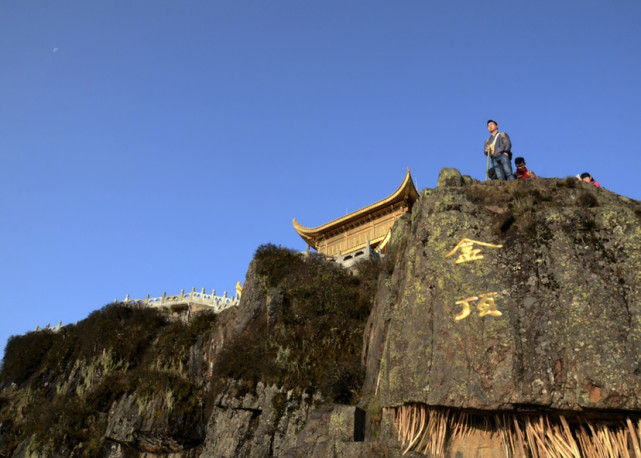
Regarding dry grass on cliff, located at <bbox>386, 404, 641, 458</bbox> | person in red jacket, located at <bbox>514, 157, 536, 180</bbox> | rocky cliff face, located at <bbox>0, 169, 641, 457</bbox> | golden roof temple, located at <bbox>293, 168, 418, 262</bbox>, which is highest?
golden roof temple, located at <bbox>293, 168, 418, 262</bbox>

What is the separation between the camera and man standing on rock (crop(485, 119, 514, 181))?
980 centimetres

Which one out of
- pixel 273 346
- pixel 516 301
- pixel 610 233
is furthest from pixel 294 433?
pixel 610 233

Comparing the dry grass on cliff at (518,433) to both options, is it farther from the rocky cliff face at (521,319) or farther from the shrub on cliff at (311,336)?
the shrub on cliff at (311,336)

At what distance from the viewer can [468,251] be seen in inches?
315

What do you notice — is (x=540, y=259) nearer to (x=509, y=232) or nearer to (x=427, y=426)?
(x=509, y=232)

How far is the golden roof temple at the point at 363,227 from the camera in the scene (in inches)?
1024

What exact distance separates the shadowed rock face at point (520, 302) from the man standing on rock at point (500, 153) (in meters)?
0.66

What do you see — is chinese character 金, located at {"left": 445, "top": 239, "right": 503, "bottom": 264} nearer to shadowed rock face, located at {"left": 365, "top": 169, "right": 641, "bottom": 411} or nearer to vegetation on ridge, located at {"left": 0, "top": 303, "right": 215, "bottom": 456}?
shadowed rock face, located at {"left": 365, "top": 169, "right": 641, "bottom": 411}

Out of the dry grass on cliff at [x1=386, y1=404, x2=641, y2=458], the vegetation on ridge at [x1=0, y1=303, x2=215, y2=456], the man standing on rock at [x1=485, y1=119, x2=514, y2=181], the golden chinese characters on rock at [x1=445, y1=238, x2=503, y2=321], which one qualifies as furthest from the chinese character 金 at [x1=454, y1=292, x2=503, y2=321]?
the vegetation on ridge at [x1=0, y1=303, x2=215, y2=456]

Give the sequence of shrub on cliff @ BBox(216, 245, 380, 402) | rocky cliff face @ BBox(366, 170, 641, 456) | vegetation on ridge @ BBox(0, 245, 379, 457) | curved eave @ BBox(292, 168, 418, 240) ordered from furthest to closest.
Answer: curved eave @ BBox(292, 168, 418, 240), vegetation on ridge @ BBox(0, 245, 379, 457), shrub on cliff @ BBox(216, 245, 380, 402), rocky cliff face @ BBox(366, 170, 641, 456)

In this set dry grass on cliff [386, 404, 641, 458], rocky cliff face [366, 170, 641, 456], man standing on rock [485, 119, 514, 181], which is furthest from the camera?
man standing on rock [485, 119, 514, 181]

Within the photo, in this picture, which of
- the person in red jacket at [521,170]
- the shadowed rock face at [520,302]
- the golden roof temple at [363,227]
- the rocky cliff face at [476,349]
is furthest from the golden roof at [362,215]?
the shadowed rock face at [520,302]

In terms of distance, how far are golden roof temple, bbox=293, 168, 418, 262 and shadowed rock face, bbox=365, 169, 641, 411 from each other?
1611cm

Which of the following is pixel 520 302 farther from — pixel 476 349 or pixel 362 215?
pixel 362 215
